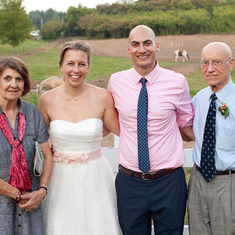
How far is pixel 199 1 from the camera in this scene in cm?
2434

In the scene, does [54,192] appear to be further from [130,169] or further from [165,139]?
[165,139]

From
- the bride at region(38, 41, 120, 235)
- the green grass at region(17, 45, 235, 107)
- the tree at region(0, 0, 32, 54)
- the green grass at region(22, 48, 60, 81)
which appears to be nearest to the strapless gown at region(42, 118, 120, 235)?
the bride at region(38, 41, 120, 235)

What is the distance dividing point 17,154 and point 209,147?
4.95ft

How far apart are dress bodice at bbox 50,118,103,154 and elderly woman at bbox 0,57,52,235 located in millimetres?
284

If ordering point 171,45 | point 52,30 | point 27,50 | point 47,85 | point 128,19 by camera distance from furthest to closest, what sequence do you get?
1. point 52,30
2. point 128,19
3. point 27,50
4. point 171,45
5. point 47,85

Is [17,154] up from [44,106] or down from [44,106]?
down

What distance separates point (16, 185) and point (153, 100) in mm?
1314

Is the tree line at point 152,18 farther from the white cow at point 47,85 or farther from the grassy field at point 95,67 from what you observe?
the white cow at point 47,85

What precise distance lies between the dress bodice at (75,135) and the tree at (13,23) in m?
21.6

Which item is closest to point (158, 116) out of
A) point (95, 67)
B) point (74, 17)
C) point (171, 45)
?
point (95, 67)

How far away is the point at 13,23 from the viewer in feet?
75.6

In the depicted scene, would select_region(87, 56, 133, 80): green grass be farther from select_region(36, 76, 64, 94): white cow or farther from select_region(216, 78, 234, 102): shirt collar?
select_region(216, 78, 234, 102): shirt collar

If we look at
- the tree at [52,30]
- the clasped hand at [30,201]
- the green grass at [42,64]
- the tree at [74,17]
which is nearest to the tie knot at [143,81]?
the clasped hand at [30,201]

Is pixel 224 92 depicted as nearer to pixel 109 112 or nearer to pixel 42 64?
pixel 109 112
